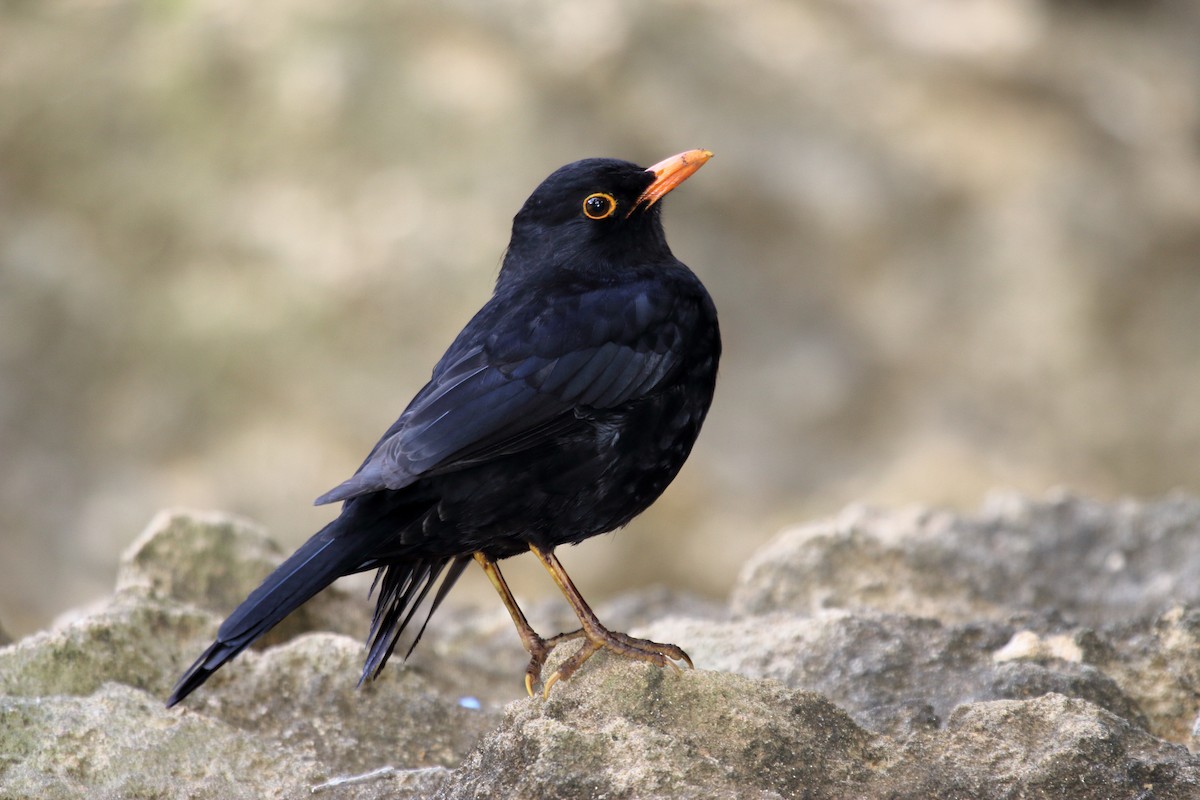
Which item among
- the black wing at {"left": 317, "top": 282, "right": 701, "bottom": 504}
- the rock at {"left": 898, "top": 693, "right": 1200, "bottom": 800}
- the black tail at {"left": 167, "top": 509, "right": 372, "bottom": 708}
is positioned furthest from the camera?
the black wing at {"left": 317, "top": 282, "right": 701, "bottom": 504}

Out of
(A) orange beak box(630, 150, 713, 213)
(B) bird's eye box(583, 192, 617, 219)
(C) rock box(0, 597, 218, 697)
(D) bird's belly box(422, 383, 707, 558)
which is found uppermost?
(A) orange beak box(630, 150, 713, 213)

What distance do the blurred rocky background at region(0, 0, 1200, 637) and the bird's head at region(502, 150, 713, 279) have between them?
19.9 feet

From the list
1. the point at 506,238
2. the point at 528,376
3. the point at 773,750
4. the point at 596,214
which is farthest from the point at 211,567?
the point at 506,238

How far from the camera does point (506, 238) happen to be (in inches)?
412

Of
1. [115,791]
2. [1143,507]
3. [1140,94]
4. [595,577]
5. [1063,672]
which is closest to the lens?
[115,791]

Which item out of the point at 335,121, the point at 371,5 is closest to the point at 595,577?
the point at 335,121

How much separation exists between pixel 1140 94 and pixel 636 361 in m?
9.40

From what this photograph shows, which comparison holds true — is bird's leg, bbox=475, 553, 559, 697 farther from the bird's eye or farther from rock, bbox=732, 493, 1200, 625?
rock, bbox=732, 493, 1200, 625

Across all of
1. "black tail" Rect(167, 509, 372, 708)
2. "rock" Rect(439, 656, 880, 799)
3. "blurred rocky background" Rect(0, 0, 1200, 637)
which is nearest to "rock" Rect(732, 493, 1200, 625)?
"rock" Rect(439, 656, 880, 799)

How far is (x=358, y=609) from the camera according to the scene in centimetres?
499

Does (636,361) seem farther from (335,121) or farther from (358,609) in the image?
(335,121)

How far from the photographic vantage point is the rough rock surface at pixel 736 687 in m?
3.01

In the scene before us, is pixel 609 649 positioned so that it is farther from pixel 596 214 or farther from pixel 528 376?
pixel 596 214

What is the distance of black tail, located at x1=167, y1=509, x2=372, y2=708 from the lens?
3.25 meters
